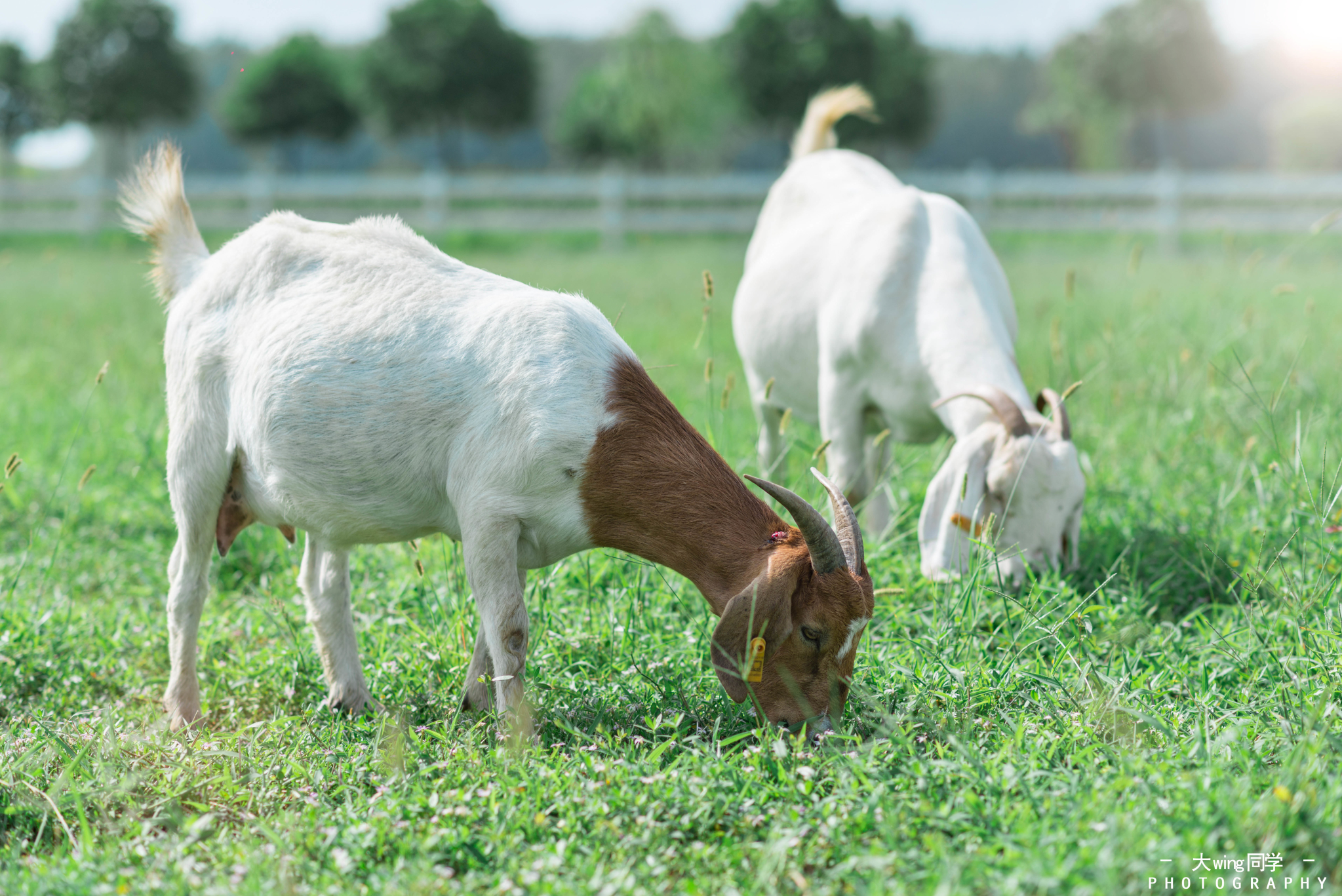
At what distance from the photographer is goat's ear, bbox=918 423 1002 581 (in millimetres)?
3582

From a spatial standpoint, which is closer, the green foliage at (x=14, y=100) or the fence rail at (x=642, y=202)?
the fence rail at (x=642, y=202)

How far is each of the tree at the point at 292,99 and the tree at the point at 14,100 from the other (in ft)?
19.1

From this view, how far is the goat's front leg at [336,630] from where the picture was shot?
3.23 metres

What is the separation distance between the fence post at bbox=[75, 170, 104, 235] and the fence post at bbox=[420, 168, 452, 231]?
6222mm

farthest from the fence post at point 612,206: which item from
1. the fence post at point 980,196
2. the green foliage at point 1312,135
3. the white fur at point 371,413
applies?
the green foliage at point 1312,135

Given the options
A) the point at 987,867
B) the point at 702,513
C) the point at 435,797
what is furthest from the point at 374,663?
the point at 987,867

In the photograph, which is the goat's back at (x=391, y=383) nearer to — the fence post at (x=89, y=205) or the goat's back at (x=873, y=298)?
the goat's back at (x=873, y=298)

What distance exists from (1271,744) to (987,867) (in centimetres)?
93

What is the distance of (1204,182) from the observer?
20562 mm

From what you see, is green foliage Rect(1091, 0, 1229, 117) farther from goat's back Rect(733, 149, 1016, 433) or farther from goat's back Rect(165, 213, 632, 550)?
goat's back Rect(165, 213, 632, 550)

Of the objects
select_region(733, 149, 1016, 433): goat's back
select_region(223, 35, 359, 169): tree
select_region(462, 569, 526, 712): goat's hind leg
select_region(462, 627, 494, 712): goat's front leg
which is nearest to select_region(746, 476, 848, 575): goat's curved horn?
select_region(462, 569, 526, 712): goat's hind leg

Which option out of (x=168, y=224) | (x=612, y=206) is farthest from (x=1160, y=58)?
(x=168, y=224)

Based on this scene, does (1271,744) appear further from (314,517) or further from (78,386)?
(78,386)

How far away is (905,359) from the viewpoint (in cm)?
418
